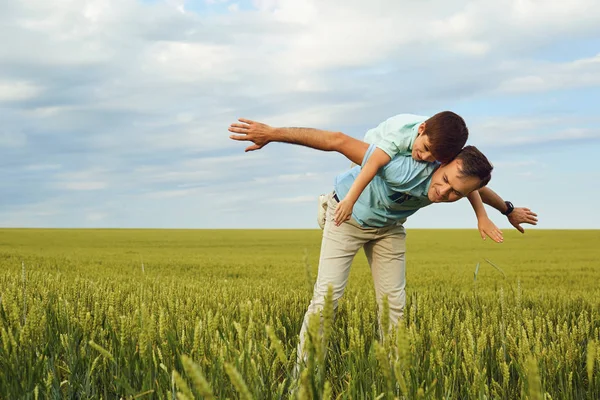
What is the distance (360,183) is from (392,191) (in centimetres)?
55

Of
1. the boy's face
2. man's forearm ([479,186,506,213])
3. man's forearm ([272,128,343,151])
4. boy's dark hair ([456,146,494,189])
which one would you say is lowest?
man's forearm ([479,186,506,213])

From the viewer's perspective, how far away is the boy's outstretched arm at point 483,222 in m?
4.21

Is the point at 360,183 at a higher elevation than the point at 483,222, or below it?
higher

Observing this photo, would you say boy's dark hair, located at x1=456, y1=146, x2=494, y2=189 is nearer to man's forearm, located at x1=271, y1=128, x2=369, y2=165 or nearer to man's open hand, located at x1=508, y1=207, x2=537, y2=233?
man's forearm, located at x1=271, y1=128, x2=369, y2=165

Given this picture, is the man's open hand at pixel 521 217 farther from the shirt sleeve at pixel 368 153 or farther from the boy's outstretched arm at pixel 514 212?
the shirt sleeve at pixel 368 153

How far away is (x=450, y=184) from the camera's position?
12.3 feet

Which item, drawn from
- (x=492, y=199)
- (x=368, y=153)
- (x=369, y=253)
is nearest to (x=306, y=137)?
(x=368, y=153)

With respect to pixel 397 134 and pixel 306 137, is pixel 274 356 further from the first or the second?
pixel 397 134

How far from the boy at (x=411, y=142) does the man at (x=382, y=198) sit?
0.29 ft

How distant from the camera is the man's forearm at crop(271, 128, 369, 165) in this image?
3826mm

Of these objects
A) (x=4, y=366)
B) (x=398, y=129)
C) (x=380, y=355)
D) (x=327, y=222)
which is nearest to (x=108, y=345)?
(x=4, y=366)

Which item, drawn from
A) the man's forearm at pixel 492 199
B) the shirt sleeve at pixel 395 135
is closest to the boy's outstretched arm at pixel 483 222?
the man's forearm at pixel 492 199

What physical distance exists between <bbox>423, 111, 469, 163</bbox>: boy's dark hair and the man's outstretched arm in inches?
18.9

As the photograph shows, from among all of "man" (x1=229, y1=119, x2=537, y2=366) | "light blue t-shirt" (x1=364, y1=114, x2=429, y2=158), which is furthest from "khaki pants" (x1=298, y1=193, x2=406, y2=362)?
"light blue t-shirt" (x1=364, y1=114, x2=429, y2=158)
